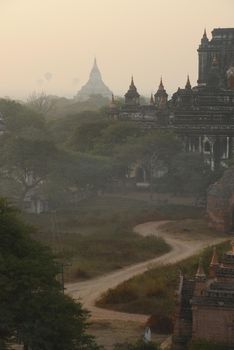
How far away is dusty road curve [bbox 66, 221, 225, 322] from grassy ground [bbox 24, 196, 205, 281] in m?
0.54

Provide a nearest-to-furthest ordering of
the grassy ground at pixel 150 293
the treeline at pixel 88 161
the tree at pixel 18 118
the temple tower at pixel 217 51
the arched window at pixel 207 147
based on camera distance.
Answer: the grassy ground at pixel 150 293, the treeline at pixel 88 161, the arched window at pixel 207 147, the tree at pixel 18 118, the temple tower at pixel 217 51

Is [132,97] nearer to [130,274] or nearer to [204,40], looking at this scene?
[204,40]

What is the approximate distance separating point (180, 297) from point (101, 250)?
14.7 meters

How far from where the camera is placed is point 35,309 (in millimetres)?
14969

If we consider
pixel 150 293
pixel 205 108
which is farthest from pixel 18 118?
pixel 150 293

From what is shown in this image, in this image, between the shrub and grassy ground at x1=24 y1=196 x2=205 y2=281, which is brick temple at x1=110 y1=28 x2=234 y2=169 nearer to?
grassy ground at x1=24 y1=196 x2=205 y2=281

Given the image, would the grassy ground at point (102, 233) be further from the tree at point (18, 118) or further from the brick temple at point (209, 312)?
the tree at point (18, 118)

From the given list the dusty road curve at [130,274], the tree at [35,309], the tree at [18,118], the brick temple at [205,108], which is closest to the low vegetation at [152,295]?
the dusty road curve at [130,274]

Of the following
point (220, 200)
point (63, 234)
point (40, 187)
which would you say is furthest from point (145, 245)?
point (40, 187)

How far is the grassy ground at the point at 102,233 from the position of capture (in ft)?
101

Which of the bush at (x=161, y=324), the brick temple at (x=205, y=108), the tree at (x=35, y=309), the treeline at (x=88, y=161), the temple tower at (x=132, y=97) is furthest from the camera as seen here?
the temple tower at (x=132, y=97)

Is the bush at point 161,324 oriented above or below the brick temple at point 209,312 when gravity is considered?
below

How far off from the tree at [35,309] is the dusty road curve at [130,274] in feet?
18.1

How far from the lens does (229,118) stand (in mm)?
52250
